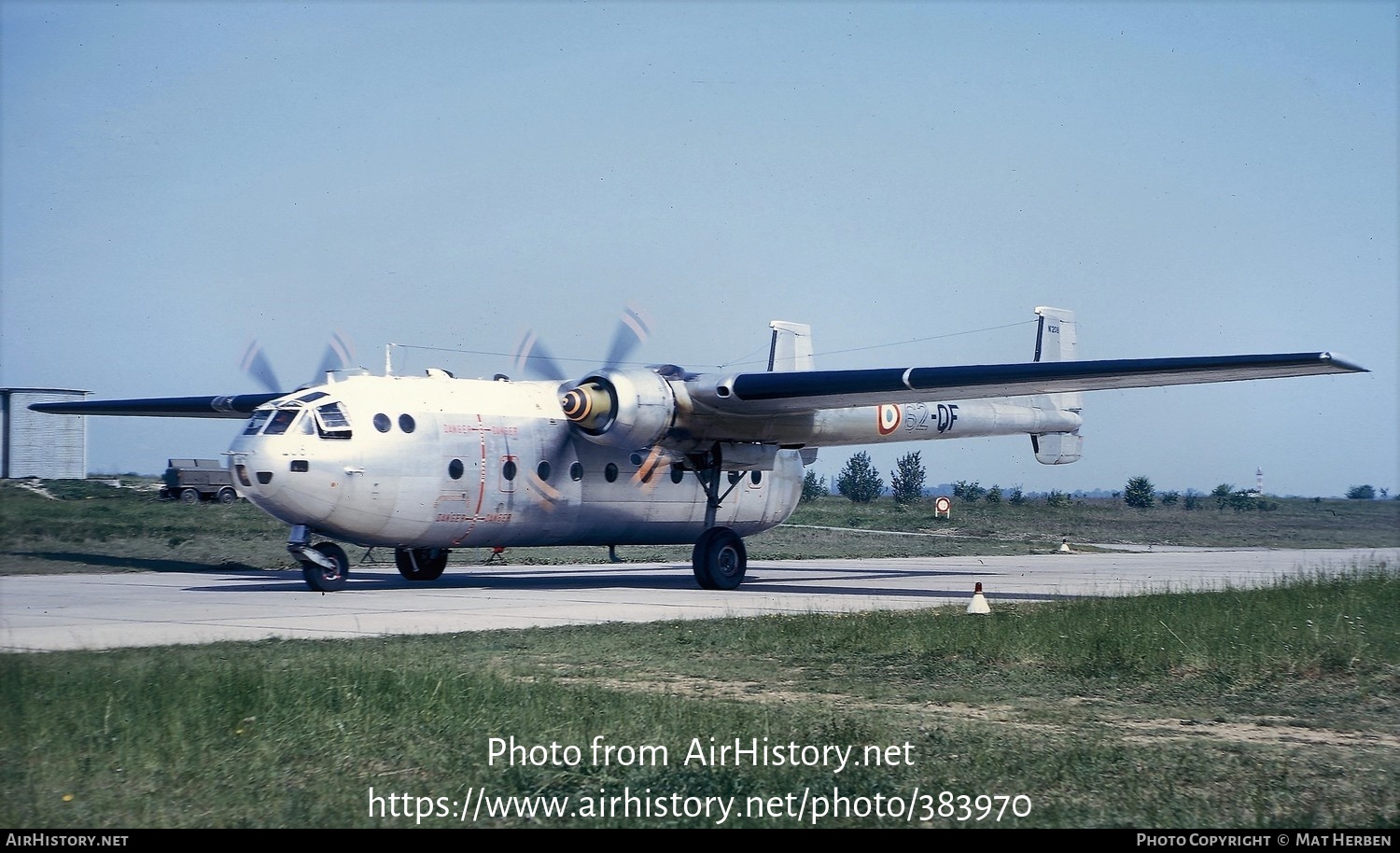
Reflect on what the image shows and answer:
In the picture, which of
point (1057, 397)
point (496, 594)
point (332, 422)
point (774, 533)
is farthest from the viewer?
point (774, 533)

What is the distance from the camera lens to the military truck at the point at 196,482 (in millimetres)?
57281

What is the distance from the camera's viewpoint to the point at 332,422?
20016mm

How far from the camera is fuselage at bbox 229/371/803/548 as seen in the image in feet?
64.5

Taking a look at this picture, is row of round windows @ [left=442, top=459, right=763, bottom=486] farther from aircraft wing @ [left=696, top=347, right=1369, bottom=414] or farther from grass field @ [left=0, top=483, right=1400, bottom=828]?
grass field @ [left=0, top=483, right=1400, bottom=828]

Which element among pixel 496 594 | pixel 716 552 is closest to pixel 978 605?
pixel 716 552

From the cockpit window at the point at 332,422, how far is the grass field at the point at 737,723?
469 cm

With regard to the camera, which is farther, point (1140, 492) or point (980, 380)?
point (1140, 492)

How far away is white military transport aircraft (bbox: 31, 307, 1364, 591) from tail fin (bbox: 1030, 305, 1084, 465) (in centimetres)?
327

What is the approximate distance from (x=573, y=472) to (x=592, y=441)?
76 cm

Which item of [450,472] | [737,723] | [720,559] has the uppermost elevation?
[450,472]

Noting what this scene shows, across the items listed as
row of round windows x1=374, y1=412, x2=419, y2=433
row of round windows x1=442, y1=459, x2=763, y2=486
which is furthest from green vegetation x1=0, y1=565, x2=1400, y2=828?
row of round windows x1=442, y1=459, x2=763, y2=486

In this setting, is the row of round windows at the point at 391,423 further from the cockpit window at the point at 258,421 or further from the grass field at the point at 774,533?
the grass field at the point at 774,533

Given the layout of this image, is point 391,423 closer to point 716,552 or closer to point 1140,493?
point 716,552
